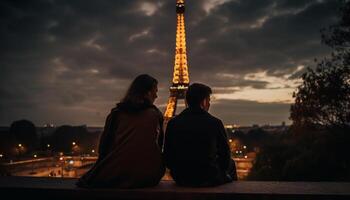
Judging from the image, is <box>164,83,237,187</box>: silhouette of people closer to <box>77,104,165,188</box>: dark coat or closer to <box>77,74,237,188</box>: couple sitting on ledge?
<box>77,74,237,188</box>: couple sitting on ledge

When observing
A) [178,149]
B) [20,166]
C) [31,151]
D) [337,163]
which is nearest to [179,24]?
[20,166]

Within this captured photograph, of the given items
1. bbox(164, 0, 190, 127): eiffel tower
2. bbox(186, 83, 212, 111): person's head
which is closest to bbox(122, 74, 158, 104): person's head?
bbox(186, 83, 212, 111): person's head

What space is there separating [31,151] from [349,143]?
70.0 m

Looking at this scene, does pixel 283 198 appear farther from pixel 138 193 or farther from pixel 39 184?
pixel 39 184

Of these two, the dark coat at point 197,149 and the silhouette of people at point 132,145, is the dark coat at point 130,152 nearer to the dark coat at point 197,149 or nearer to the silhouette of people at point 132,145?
the silhouette of people at point 132,145

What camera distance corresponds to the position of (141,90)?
488 centimetres

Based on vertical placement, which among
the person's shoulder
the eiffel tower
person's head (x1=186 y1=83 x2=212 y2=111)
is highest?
the eiffel tower

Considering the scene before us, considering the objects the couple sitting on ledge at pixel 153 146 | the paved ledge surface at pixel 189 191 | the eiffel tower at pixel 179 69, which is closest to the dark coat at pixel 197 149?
the couple sitting on ledge at pixel 153 146

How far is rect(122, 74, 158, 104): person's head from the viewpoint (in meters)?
4.88

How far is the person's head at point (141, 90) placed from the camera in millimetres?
4879

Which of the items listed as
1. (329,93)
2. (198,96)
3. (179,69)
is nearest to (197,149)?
(198,96)

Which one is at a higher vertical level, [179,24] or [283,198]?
[179,24]

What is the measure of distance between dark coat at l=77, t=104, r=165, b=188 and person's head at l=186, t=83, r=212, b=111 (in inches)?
16.8

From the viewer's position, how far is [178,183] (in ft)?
16.5
